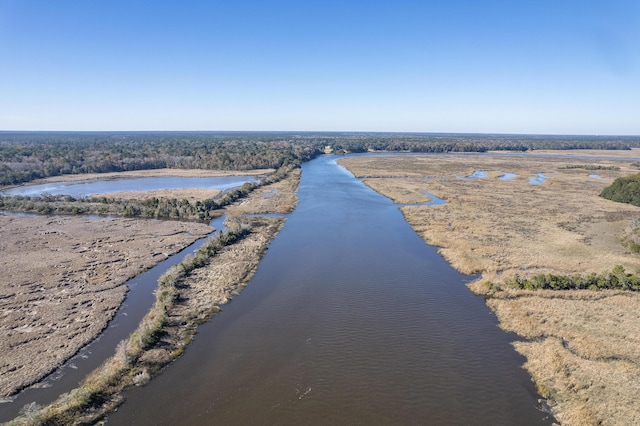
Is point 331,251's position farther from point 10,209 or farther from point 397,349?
point 10,209

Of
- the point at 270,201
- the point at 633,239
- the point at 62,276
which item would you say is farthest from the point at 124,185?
the point at 633,239

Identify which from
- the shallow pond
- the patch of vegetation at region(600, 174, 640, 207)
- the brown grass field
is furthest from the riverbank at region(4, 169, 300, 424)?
the patch of vegetation at region(600, 174, 640, 207)

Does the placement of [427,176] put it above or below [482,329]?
above

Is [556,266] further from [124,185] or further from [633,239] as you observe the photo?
[124,185]

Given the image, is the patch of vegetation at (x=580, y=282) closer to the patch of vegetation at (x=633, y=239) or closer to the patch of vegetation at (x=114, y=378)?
the patch of vegetation at (x=633, y=239)

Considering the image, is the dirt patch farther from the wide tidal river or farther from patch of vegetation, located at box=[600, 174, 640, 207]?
patch of vegetation, located at box=[600, 174, 640, 207]

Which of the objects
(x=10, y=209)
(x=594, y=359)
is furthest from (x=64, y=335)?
(x=10, y=209)
